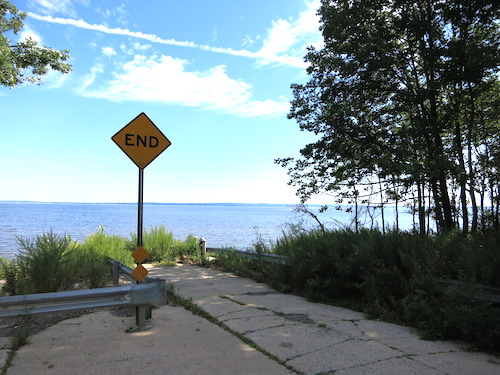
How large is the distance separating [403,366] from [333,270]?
9.86ft

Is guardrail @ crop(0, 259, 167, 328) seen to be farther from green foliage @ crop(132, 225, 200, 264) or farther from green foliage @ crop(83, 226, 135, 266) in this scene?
green foliage @ crop(132, 225, 200, 264)

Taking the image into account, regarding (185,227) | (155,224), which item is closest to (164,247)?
(185,227)

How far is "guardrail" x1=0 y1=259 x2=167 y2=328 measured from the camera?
3.93m

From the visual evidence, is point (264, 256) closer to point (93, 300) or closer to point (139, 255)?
point (139, 255)

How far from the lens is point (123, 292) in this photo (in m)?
4.50

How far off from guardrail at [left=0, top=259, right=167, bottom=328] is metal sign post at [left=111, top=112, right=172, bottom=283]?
1.20ft

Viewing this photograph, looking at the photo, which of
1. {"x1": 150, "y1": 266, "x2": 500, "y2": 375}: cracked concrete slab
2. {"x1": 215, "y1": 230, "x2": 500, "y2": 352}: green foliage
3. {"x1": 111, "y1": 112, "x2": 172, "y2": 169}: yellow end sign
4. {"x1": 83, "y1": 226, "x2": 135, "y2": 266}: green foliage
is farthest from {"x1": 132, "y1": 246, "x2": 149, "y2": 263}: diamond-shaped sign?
{"x1": 83, "y1": 226, "x2": 135, "y2": 266}: green foliage

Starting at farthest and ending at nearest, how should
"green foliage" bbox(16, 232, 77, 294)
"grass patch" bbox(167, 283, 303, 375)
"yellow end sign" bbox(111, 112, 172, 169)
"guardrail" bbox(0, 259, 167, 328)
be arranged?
"green foliage" bbox(16, 232, 77, 294) → "yellow end sign" bbox(111, 112, 172, 169) → "guardrail" bbox(0, 259, 167, 328) → "grass patch" bbox(167, 283, 303, 375)

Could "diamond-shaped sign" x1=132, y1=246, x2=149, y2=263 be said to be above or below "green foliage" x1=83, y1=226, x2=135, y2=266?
above

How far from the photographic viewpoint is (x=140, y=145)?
17.1 feet

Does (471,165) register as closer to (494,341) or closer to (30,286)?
(494,341)

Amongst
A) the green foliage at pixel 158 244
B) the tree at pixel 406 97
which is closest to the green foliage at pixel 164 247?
the green foliage at pixel 158 244

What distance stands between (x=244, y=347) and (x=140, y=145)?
3.14 metres

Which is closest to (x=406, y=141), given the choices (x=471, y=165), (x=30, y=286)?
(x=471, y=165)
